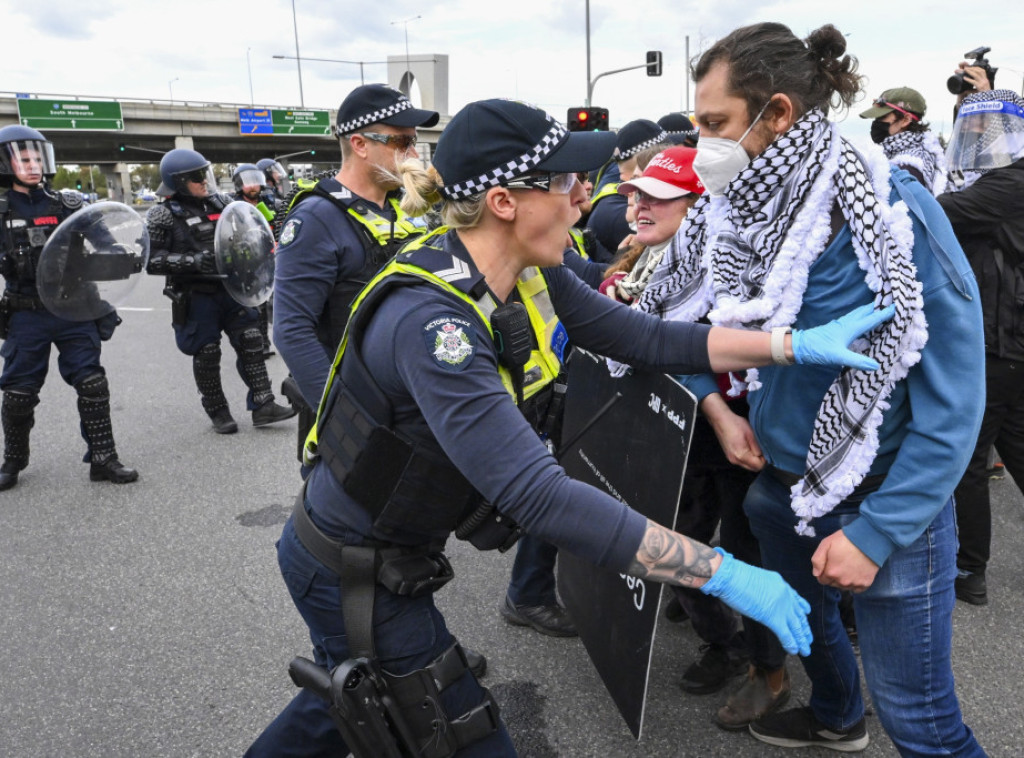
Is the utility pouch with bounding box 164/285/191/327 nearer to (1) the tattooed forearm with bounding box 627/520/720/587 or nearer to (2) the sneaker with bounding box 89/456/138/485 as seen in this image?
(2) the sneaker with bounding box 89/456/138/485

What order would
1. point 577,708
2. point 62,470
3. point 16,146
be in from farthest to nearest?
1. point 62,470
2. point 16,146
3. point 577,708

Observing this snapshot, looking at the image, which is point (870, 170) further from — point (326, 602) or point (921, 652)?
point (326, 602)

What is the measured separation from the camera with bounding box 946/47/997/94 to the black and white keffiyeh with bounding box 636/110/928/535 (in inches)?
104

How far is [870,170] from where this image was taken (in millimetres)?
1718

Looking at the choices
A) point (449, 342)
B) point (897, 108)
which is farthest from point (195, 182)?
point (449, 342)

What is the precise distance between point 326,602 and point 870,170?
1.55m

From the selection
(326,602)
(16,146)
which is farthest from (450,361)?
(16,146)

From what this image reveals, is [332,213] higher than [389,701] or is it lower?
higher

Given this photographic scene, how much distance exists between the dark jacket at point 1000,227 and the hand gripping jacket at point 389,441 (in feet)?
7.27

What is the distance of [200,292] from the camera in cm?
602

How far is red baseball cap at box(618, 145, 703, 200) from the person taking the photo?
111 inches

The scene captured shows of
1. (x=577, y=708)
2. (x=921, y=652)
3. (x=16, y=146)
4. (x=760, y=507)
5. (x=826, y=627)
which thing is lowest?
(x=577, y=708)

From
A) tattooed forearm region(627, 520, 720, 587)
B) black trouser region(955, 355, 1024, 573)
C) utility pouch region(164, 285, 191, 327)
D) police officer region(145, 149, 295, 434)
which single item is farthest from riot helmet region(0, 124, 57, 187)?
black trouser region(955, 355, 1024, 573)

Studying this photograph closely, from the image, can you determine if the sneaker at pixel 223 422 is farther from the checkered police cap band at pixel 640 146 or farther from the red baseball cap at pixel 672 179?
the red baseball cap at pixel 672 179
